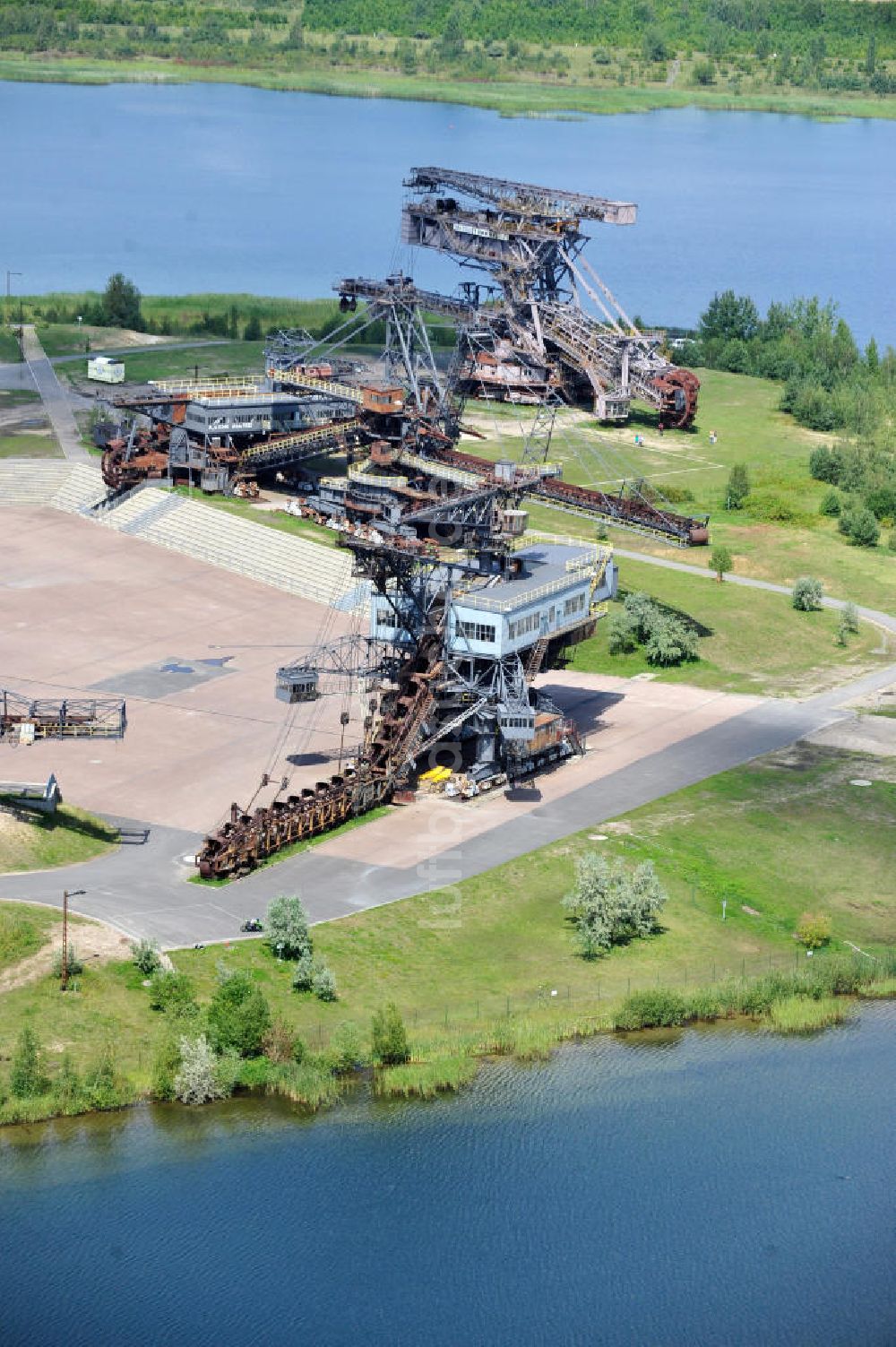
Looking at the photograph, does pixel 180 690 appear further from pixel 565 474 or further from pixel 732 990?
pixel 565 474

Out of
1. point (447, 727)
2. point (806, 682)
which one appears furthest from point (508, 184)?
point (447, 727)

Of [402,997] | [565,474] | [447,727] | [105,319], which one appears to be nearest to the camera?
[402,997]

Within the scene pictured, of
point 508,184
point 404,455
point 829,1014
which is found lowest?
point 829,1014

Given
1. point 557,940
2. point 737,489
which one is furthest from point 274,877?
point 737,489

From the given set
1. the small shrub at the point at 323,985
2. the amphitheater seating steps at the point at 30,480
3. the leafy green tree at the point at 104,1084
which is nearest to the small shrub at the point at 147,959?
the leafy green tree at the point at 104,1084

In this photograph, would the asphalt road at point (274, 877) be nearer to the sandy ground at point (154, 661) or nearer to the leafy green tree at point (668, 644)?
the sandy ground at point (154, 661)

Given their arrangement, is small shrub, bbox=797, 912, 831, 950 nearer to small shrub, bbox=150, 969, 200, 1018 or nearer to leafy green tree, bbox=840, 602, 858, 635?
Answer: small shrub, bbox=150, 969, 200, 1018

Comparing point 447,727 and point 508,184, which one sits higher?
point 508,184
